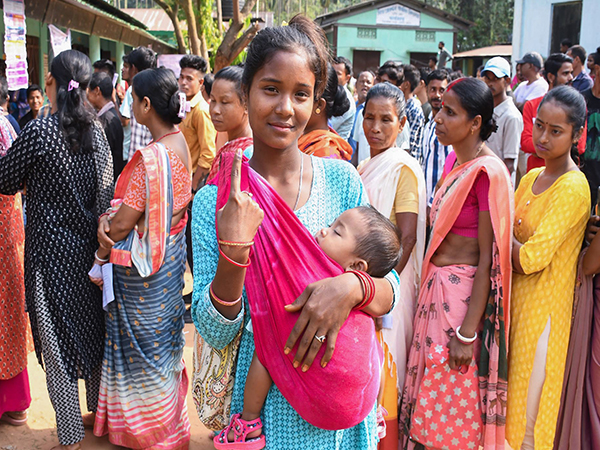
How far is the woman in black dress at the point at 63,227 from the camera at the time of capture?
10.2 ft

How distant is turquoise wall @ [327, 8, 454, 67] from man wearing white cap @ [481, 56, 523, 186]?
2394 centimetres

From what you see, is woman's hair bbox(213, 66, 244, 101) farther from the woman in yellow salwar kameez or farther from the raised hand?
the raised hand

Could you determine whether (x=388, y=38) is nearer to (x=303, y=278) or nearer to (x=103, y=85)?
(x=103, y=85)

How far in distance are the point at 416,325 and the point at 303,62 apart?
1.87 meters

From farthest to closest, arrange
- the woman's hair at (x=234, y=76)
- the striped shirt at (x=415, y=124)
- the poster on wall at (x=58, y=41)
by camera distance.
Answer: the poster on wall at (x=58, y=41), the striped shirt at (x=415, y=124), the woman's hair at (x=234, y=76)

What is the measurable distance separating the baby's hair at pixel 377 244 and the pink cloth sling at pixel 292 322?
0.66ft

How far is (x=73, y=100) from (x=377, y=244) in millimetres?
2253

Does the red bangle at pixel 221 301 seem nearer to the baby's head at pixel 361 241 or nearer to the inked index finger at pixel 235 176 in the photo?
the inked index finger at pixel 235 176

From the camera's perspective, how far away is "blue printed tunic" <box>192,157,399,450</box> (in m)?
1.45

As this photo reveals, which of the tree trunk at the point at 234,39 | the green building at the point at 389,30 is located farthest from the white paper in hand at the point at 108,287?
the green building at the point at 389,30

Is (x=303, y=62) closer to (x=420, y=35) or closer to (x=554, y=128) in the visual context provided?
(x=554, y=128)

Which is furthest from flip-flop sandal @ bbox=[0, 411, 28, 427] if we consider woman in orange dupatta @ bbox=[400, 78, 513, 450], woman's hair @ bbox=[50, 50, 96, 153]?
woman in orange dupatta @ bbox=[400, 78, 513, 450]

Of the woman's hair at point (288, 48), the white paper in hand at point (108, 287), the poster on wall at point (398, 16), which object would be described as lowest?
the white paper in hand at point (108, 287)

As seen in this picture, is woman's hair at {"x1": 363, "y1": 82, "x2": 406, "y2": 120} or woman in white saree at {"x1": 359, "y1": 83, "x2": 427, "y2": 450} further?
woman's hair at {"x1": 363, "y1": 82, "x2": 406, "y2": 120}
